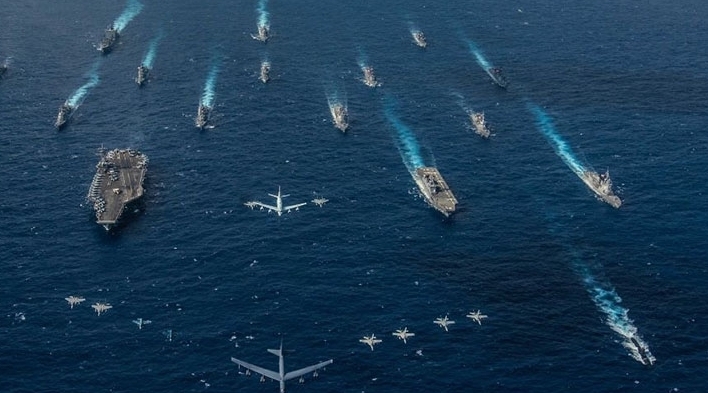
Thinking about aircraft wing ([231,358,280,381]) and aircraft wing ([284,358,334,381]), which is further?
aircraft wing ([231,358,280,381])

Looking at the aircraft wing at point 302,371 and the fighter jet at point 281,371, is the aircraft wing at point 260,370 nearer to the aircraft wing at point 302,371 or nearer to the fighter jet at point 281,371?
the fighter jet at point 281,371

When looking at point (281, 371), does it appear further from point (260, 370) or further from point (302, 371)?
point (260, 370)

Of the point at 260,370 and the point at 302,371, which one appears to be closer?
the point at 302,371

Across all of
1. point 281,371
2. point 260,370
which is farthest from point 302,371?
point 260,370

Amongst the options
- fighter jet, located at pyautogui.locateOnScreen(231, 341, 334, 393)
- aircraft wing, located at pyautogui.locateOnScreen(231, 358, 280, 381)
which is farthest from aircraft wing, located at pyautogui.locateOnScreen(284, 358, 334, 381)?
aircraft wing, located at pyautogui.locateOnScreen(231, 358, 280, 381)

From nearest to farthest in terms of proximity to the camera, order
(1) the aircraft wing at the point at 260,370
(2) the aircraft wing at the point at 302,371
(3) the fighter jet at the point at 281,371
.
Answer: (3) the fighter jet at the point at 281,371 < (2) the aircraft wing at the point at 302,371 < (1) the aircraft wing at the point at 260,370

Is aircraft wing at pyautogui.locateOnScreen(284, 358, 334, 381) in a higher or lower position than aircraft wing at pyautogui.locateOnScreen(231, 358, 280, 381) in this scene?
higher

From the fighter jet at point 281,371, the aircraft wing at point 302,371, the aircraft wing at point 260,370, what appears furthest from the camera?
the aircraft wing at point 260,370

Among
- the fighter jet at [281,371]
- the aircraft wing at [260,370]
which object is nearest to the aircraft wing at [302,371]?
the fighter jet at [281,371]

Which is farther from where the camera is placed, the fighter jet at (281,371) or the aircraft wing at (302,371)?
the aircraft wing at (302,371)

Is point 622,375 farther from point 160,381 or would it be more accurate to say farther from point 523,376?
point 160,381

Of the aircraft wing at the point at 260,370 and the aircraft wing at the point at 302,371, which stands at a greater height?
the aircraft wing at the point at 302,371

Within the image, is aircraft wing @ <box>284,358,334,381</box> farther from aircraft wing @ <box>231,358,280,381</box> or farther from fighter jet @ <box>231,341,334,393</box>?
aircraft wing @ <box>231,358,280,381</box>
